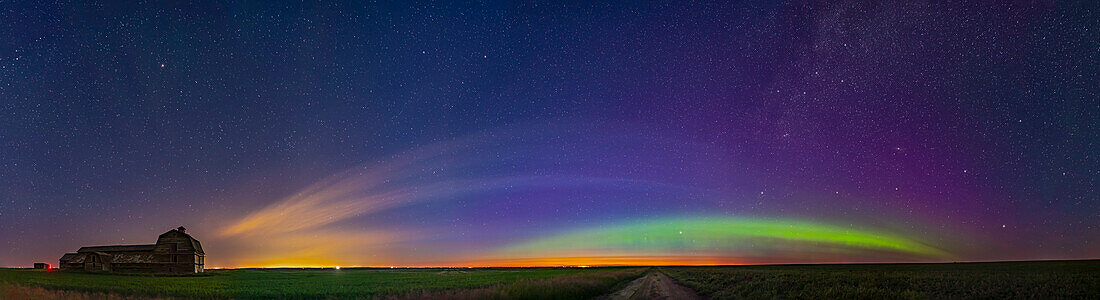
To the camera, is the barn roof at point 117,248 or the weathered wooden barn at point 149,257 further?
the barn roof at point 117,248

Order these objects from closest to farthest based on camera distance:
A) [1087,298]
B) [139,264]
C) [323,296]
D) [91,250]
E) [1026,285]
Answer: [1087,298], [323,296], [1026,285], [139,264], [91,250]

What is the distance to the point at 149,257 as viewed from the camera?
2240 inches

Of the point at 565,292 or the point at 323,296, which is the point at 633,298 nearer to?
the point at 565,292

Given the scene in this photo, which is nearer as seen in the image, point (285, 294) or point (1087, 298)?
point (1087, 298)

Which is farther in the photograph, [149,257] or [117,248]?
[117,248]

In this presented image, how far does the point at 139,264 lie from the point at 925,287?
224ft

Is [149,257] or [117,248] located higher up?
[117,248]

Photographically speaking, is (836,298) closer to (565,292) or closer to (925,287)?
(925,287)

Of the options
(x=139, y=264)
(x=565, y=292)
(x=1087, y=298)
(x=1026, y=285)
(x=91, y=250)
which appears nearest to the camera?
(x=1087, y=298)

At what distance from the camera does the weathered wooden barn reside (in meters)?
56.2

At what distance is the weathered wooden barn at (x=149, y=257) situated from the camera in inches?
2211

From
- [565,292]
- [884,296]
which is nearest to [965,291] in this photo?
[884,296]

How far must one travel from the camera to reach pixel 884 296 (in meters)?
27.5

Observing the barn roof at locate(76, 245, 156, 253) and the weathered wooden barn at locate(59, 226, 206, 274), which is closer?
the weathered wooden barn at locate(59, 226, 206, 274)
